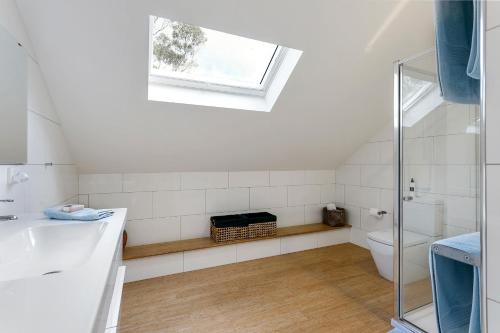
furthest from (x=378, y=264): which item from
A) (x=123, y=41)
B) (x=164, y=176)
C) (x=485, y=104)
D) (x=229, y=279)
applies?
(x=123, y=41)

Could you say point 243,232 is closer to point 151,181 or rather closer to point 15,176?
point 151,181

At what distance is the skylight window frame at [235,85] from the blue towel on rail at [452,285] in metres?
1.70

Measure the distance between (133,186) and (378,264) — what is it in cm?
256

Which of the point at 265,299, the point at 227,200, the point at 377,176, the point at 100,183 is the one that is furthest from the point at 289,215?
the point at 100,183

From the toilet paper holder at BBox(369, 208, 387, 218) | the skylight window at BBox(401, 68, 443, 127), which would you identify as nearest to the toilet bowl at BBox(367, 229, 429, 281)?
the toilet paper holder at BBox(369, 208, 387, 218)

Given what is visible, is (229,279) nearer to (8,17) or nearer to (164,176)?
(164,176)

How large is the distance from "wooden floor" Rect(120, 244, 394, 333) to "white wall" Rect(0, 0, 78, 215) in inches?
39.7

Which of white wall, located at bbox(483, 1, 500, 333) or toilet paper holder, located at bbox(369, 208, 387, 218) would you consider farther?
toilet paper holder, located at bbox(369, 208, 387, 218)

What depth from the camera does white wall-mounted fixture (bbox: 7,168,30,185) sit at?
1.21m

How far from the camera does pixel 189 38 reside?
1938mm

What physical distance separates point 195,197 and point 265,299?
132 cm

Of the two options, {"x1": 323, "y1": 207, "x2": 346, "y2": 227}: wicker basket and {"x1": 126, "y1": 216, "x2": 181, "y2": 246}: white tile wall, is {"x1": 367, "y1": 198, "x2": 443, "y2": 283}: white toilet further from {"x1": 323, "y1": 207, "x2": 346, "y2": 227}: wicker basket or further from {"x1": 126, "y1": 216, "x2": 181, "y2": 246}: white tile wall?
{"x1": 126, "y1": 216, "x2": 181, "y2": 246}: white tile wall

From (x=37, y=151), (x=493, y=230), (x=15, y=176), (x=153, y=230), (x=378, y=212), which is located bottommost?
(x=153, y=230)

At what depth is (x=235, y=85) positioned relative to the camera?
2.23 m
